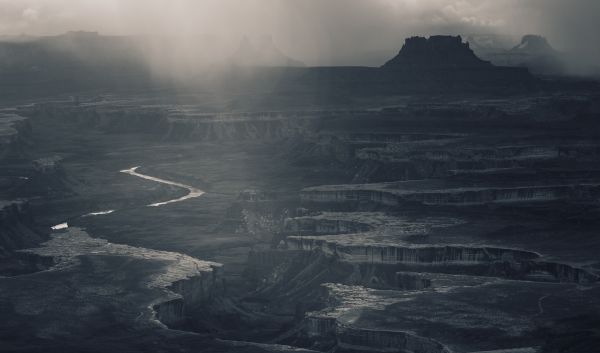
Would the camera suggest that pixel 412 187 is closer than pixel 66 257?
No

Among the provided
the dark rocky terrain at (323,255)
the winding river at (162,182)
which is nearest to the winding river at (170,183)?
the winding river at (162,182)

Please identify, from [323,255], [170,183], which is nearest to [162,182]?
[170,183]

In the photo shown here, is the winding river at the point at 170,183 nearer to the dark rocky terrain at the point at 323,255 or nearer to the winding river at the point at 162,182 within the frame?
the winding river at the point at 162,182

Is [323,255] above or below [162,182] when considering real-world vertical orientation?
above

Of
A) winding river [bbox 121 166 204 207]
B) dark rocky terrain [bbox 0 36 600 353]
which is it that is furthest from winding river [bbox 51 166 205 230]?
dark rocky terrain [bbox 0 36 600 353]

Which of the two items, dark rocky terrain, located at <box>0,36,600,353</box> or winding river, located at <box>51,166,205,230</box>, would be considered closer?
dark rocky terrain, located at <box>0,36,600,353</box>

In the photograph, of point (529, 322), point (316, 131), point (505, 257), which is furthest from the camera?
point (316, 131)

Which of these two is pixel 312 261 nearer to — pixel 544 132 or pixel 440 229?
pixel 440 229

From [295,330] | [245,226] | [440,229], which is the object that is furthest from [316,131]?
[295,330]

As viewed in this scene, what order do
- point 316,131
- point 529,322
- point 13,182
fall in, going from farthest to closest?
point 316,131, point 13,182, point 529,322

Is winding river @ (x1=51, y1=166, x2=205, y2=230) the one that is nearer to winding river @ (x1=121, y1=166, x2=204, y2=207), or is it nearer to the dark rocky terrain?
winding river @ (x1=121, y1=166, x2=204, y2=207)

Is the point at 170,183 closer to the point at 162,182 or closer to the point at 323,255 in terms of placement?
the point at 162,182
